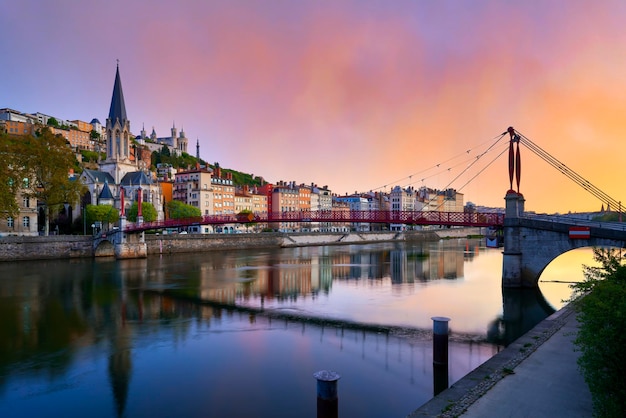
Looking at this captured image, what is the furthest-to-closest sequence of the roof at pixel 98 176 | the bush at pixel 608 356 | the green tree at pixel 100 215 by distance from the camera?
the roof at pixel 98 176 → the green tree at pixel 100 215 → the bush at pixel 608 356

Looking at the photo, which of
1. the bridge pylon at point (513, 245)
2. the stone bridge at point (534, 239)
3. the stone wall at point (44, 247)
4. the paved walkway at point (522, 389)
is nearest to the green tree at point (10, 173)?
the stone wall at point (44, 247)

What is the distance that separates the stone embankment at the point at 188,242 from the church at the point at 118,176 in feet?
71.2

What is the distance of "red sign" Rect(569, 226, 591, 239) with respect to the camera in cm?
1925

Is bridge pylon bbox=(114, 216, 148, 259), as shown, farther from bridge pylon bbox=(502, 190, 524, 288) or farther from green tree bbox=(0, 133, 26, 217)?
bridge pylon bbox=(502, 190, 524, 288)

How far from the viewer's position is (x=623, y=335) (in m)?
5.55

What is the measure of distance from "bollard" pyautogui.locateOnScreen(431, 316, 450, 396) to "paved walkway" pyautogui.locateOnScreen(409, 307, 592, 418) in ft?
4.75

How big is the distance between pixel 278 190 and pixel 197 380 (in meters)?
89.9

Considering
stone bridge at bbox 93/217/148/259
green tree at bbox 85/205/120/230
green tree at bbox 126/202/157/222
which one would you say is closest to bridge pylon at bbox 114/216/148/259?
stone bridge at bbox 93/217/148/259

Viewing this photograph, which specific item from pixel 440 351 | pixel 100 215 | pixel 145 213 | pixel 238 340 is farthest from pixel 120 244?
pixel 440 351

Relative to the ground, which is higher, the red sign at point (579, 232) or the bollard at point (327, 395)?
the red sign at point (579, 232)

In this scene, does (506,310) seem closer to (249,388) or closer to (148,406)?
(249,388)

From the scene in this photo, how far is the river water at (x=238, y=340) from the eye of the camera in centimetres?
975

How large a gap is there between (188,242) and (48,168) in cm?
1665

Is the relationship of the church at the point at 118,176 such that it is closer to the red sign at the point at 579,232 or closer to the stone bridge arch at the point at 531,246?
the stone bridge arch at the point at 531,246
